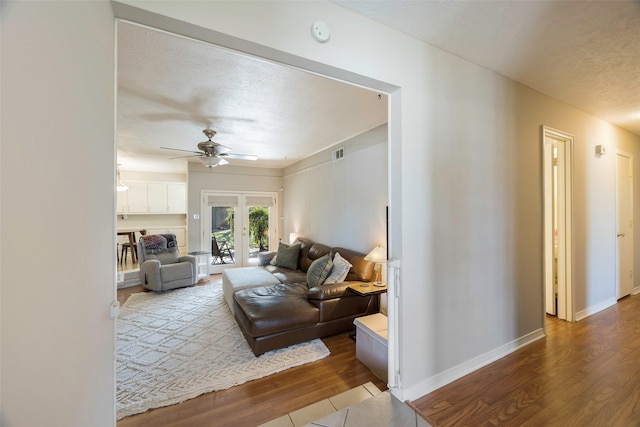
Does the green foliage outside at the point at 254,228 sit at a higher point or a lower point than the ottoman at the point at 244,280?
higher

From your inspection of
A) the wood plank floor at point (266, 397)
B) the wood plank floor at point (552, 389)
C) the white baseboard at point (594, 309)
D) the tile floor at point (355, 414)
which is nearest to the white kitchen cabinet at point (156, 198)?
the wood plank floor at point (266, 397)

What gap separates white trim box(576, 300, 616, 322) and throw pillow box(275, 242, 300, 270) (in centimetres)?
408

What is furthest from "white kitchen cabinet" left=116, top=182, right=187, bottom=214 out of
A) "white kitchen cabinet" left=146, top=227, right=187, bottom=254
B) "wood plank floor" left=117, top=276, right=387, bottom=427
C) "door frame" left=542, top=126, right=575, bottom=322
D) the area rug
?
"door frame" left=542, top=126, right=575, bottom=322

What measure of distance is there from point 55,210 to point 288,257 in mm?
4293

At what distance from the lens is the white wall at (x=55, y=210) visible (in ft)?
1.73

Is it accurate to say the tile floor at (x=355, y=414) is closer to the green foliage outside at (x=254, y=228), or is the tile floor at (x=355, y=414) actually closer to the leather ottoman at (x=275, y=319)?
the leather ottoman at (x=275, y=319)

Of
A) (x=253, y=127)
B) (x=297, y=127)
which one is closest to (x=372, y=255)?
(x=297, y=127)

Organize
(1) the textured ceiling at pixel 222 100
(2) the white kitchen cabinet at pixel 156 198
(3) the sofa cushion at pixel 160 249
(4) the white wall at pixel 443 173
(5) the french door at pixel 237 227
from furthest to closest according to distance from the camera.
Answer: (2) the white kitchen cabinet at pixel 156 198, (5) the french door at pixel 237 227, (3) the sofa cushion at pixel 160 249, (1) the textured ceiling at pixel 222 100, (4) the white wall at pixel 443 173

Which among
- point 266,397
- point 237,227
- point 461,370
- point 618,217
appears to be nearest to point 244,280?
point 266,397

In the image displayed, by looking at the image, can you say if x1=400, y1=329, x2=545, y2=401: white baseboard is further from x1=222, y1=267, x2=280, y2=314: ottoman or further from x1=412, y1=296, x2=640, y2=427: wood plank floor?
x1=222, y1=267, x2=280, y2=314: ottoman

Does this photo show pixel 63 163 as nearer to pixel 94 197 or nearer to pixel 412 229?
pixel 94 197

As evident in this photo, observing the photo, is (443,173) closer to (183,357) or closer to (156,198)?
(183,357)

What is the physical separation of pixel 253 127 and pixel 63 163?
3.12 metres

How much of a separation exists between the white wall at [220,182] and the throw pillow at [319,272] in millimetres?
3840
